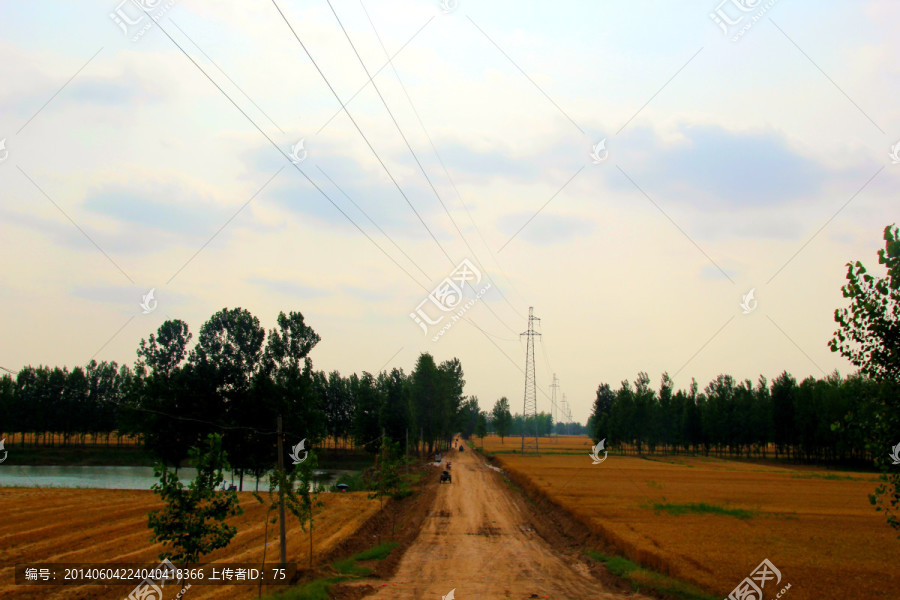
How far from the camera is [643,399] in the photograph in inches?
5896

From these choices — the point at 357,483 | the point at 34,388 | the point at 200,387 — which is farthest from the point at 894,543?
the point at 34,388

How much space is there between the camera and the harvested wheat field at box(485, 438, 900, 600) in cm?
2366

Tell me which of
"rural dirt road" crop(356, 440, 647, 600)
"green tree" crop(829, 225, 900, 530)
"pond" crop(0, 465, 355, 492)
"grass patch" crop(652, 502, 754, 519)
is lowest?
"pond" crop(0, 465, 355, 492)

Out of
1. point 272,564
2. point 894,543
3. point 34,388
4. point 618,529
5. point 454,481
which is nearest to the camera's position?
point 272,564

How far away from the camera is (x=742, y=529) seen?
36656mm

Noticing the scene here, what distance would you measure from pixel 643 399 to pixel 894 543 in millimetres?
120159

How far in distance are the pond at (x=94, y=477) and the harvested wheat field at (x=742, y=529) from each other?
3162 cm

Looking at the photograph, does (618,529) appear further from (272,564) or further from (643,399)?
(643,399)

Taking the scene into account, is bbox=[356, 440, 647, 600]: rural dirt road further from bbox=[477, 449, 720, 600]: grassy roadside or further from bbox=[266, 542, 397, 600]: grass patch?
bbox=[266, 542, 397, 600]: grass patch

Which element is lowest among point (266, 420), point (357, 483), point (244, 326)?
point (357, 483)

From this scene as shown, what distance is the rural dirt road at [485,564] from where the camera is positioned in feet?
73.6

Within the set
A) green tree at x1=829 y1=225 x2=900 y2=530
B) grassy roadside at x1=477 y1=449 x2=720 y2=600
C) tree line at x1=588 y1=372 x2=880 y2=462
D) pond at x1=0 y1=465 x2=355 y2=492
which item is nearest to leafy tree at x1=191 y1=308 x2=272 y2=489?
pond at x1=0 y1=465 x2=355 y2=492

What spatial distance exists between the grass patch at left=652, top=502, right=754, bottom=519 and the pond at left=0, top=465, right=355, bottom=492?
34574 mm

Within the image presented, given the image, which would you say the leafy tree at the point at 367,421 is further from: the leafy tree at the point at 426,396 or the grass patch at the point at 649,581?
the grass patch at the point at 649,581
